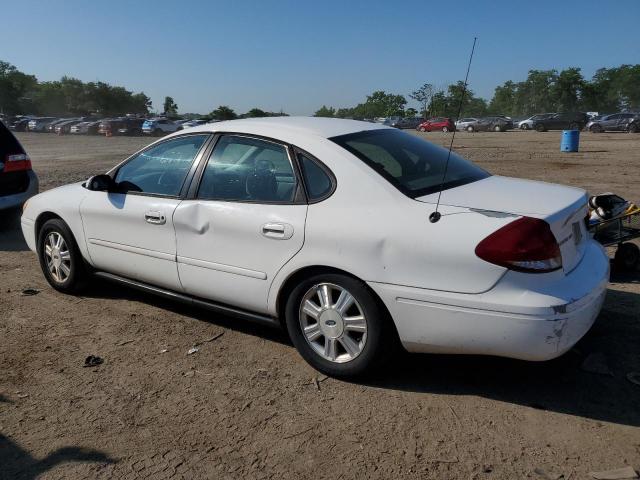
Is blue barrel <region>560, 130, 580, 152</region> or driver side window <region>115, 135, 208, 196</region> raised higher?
driver side window <region>115, 135, 208, 196</region>

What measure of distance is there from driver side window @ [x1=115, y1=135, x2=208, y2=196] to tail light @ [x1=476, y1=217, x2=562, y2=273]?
2285 mm

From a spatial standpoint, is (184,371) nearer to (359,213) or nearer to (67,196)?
(359,213)

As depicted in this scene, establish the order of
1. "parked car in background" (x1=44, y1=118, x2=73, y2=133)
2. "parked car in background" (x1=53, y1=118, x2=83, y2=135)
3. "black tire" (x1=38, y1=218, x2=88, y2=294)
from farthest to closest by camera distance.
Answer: "parked car in background" (x1=44, y1=118, x2=73, y2=133) < "parked car in background" (x1=53, y1=118, x2=83, y2=135) < "black tire" (x1=38, y1=218, x2=88, y2=294)

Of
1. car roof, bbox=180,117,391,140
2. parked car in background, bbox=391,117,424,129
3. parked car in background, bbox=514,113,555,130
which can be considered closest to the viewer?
car roof, bbox=180,117,391,140

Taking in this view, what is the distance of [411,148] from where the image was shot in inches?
161

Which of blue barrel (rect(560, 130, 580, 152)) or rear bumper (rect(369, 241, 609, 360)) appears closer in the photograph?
rear bumper (rect(369, 241, 609, 360))

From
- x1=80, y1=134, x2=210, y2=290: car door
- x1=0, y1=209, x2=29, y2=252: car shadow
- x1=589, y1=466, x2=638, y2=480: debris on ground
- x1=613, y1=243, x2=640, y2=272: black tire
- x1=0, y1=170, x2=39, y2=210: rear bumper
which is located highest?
x1=80, y1=134, x2=210, y2=290: car door

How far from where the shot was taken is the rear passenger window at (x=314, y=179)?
3.57 m

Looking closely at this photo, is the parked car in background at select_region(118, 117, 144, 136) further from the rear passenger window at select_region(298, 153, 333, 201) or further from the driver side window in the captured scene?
the rear passenger window at select_region(298, 153, 333, 201)

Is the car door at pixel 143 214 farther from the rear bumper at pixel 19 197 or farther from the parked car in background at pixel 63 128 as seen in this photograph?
the parked car in background at pixel 63 128

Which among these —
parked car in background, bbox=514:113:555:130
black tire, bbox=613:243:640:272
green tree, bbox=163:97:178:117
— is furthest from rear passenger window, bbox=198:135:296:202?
green tree, bbox=163:97:178:117

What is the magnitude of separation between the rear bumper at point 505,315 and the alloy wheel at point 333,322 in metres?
0.23

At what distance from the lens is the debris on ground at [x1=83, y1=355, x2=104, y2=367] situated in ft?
12.7

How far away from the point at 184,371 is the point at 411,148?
2.13 m
